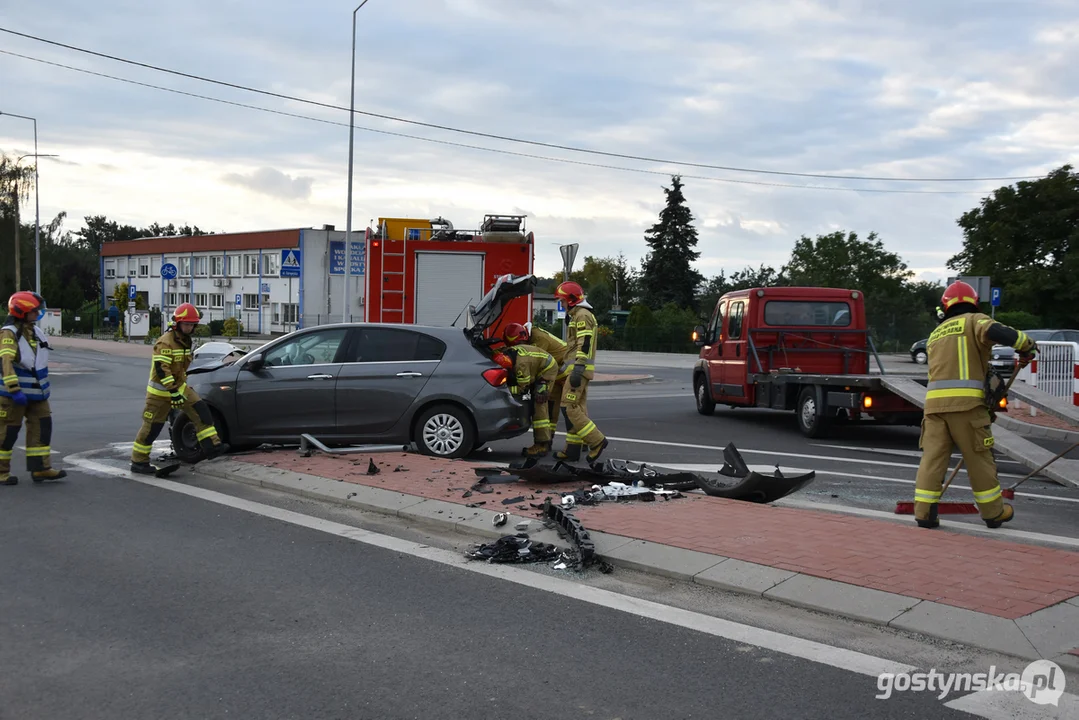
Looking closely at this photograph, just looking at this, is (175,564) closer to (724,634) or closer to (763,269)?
(724,634)

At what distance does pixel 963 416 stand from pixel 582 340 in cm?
440

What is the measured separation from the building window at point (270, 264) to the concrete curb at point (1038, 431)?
2166 inches

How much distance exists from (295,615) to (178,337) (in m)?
5.34

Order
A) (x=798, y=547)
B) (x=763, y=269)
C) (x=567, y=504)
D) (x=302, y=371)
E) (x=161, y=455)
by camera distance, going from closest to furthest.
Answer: (x=798, y=547) < (x=567, y=504) < (x=302, y=371) < (x=161, y=455) < (x=763, y=269)

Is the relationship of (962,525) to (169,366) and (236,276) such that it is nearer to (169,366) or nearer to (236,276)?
(169,366)

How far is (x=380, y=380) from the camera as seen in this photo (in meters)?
10.5

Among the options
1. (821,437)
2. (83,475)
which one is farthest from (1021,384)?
(83,475)

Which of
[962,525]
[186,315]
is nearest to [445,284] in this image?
[186,315]

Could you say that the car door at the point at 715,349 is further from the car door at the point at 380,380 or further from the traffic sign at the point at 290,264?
the traffic sign at the point at 290,264

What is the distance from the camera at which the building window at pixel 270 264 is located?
212 feet

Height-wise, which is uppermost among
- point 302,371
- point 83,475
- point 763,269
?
point 763,269

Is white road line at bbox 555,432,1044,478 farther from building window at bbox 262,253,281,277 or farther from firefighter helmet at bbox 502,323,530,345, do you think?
building window at bbox 262,253,281,277

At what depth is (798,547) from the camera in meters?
6.44

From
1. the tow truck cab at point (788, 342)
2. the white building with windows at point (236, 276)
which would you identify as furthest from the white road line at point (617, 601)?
the white building with windows at point (236, 276)
